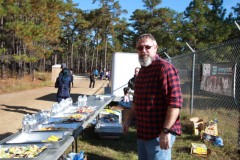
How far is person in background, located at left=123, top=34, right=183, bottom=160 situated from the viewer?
A: 8.99 ft

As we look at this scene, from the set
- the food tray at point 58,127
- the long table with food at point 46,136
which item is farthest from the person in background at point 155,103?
the food tray at point 58,127

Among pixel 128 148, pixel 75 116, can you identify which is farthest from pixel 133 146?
pixel 75 116

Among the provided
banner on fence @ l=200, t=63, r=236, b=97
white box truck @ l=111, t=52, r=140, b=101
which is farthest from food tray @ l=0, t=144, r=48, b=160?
white box truck @ l=111, t=52, r=140, b=101

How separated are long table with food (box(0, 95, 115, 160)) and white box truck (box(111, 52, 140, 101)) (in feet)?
25.8

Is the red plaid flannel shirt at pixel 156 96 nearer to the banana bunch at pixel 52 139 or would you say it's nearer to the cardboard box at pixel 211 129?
the banana bunch at pixel 52 139

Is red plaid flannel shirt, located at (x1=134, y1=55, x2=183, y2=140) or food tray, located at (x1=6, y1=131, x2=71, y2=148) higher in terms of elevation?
red plaid flannel shirt, located at (x1=134, y1=55, x2=183, y2=140)

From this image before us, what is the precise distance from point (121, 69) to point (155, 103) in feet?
34.9

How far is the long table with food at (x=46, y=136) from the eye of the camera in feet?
9.75

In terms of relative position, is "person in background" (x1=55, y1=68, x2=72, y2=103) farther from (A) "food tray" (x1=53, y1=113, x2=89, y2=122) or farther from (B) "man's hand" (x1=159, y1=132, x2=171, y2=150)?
(B) "man's hand" (x1=159, y1=132, x2=171, y2=150)

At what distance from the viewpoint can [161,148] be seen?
9.05 feet

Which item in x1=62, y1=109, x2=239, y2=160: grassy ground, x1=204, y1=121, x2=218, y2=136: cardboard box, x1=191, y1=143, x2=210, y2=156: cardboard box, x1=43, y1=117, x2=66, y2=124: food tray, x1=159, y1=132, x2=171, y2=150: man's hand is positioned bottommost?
x1=62, y1=109, x2=239, y2=160: grassy ground

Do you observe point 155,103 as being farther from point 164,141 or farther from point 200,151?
point 200,151

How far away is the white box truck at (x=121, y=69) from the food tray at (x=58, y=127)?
9.06 meters

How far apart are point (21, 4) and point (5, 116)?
61.4 feet
